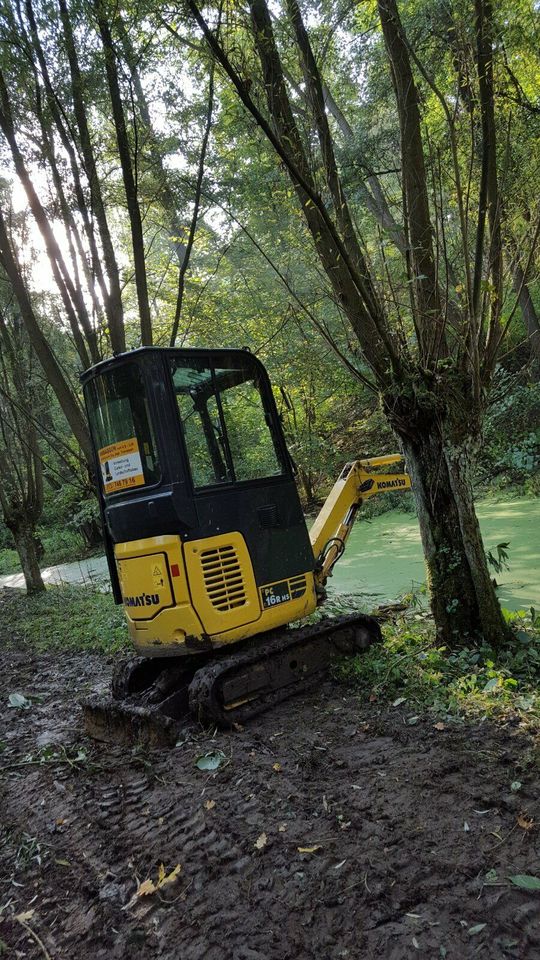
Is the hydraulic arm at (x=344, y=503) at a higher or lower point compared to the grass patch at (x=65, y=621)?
higher

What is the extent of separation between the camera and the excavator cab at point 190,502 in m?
3.67

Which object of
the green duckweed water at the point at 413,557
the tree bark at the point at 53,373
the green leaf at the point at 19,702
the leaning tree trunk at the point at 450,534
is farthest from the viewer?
the tree bark at the point at 53,373

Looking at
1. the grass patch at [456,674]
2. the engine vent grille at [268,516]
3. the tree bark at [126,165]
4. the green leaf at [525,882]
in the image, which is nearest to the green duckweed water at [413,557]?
the grass patch at [456,674]

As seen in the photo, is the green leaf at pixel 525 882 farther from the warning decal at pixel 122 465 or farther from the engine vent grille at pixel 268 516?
the warning decal at pixel 122 465

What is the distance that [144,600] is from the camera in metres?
3.80

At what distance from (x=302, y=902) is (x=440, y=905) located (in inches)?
18.9

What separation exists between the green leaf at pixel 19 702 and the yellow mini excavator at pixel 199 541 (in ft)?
4.11

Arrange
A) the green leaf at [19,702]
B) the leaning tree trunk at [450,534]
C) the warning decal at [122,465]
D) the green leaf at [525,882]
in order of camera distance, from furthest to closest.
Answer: the green leaf at [19,702] < the leaning tree trunk at [450,534] < the warning decal at [122,465] < the green leaf at [525,882]

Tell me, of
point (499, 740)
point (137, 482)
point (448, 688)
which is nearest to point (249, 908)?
point (499, 740)

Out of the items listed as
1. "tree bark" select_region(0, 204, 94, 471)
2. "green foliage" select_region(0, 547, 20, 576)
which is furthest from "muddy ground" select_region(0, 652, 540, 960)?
"green foliage" select_region(0, 547, 20, 576)

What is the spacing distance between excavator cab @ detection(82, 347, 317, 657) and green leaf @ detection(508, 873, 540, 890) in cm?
208

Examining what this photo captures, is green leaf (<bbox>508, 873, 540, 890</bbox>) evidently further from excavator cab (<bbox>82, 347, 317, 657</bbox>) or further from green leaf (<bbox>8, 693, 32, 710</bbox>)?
green leaf (<bbox>8, 693, 32, 710</bbox>)

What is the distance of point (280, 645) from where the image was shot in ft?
13.1

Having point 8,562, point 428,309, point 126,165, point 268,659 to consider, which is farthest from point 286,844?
point 8,562
